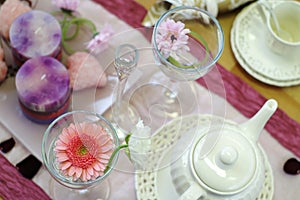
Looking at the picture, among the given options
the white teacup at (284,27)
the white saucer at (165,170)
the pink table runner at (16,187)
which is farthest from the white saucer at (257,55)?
the pink table runner at (16,187)

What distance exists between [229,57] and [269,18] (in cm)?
8

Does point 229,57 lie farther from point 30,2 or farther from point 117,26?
point 30,2

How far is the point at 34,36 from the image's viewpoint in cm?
77

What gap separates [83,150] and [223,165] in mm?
160

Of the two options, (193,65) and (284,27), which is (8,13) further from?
(284,27)

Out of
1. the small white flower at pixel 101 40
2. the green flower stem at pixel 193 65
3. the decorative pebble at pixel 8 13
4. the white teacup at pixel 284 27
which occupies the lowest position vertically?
the white teacup at pixel 284 27

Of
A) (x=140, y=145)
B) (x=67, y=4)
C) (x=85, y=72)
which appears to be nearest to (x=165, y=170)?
(x=140, y=145)

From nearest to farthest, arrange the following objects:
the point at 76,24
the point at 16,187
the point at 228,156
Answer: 1. the point at 228,156
2. the point at 16,187
3. the point at 76,24

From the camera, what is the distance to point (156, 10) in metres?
0.82

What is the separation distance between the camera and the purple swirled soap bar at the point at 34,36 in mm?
760

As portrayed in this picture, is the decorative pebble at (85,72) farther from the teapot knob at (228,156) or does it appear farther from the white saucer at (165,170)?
the teapot knob at (228,156)

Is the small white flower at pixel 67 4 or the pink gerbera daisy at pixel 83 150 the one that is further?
the small white flower at pixel 67 4

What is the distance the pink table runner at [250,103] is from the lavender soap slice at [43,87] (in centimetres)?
16

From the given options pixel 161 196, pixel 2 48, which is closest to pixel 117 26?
pixel 2 48
